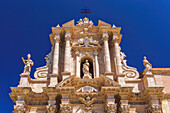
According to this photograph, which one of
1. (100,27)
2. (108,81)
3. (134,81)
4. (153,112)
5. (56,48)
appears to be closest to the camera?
(153,112)

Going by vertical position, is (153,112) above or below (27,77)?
below

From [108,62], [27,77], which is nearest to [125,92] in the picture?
[108,62]

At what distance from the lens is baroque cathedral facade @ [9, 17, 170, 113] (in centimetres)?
1432

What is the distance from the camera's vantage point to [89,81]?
15.3 meters

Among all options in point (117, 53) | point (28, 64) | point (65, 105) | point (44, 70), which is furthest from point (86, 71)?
point (28, 64)

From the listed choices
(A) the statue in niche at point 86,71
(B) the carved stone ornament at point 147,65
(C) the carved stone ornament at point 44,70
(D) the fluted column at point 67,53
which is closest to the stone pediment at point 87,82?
A: (A) the statue in niche at point 86,71

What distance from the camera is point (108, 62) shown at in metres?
16.7

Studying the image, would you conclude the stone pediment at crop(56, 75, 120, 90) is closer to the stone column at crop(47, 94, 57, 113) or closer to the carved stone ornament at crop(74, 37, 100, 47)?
the stone column at crop(47, 94, 57, 113)

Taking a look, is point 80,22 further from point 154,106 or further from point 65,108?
point 154,106

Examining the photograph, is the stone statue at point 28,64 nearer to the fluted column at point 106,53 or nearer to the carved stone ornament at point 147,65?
the fluted column at point 106,53

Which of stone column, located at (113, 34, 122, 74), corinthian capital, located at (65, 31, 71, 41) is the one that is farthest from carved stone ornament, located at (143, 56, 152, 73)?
corinthian capital, located at (65, 31, 71, 41)

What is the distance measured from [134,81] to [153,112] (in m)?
2.94

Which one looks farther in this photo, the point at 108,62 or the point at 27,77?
the point at 108,62

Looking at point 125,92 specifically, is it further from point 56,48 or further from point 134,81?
point 56,48
